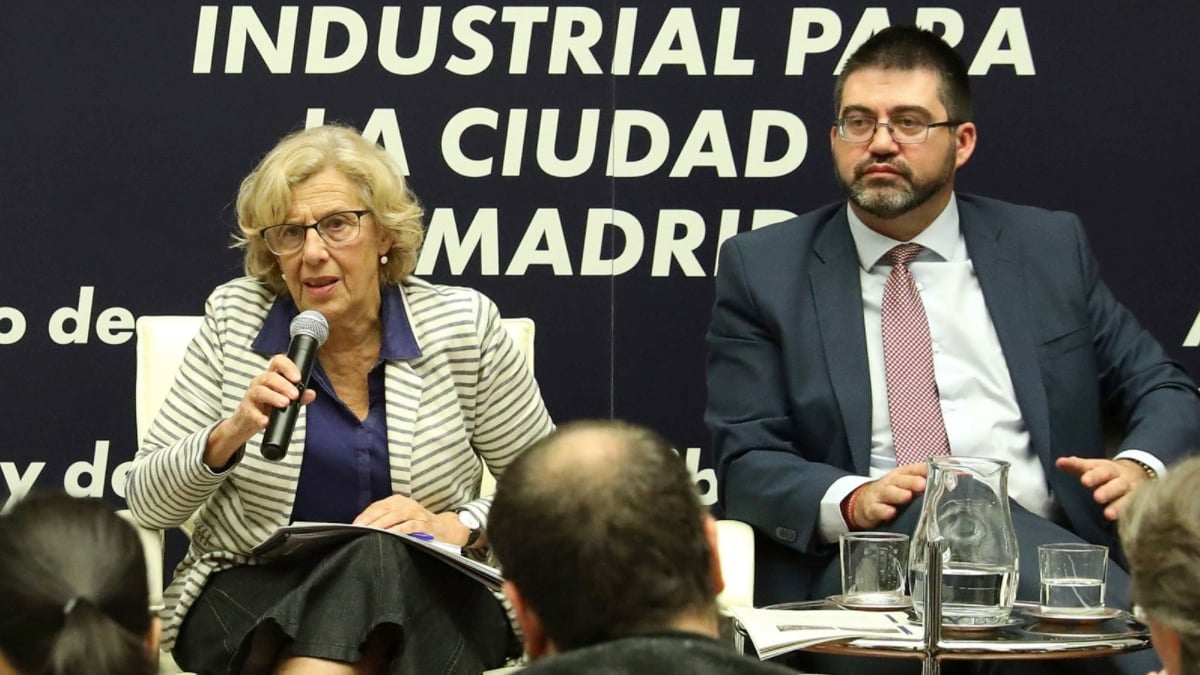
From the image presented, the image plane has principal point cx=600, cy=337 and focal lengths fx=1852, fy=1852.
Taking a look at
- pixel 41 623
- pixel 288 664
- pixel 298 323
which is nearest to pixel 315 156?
pixel 298 323

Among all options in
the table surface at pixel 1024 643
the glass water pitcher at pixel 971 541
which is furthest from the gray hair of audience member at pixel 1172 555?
the glass water pitcher at pixel 971 541

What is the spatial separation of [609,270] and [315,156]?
110 cm

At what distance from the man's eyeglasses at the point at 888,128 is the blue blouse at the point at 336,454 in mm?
1065

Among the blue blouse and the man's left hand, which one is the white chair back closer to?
the blue blouse

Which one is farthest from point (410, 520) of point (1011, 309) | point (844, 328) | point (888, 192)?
point (1011, 309)

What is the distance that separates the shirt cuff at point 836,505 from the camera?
11.7ft

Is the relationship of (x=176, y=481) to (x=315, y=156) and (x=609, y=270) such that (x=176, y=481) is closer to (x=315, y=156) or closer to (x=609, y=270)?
(x=315, y=156)

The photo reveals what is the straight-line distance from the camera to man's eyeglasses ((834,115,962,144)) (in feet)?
13.1

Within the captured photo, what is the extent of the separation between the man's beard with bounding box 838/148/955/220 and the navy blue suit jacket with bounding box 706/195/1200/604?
0.09 meters

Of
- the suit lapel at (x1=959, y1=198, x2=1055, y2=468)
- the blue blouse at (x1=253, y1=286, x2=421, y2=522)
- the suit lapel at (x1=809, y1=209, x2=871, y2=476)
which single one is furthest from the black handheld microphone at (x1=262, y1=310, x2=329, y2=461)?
the suit lapel at (x1=959, y1=198, x2=1055, y2=468)

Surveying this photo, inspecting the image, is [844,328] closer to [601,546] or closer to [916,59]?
[916,59]

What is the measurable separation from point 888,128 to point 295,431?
142 centimetres

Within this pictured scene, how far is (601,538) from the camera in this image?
173cm

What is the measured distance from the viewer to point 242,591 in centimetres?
344
